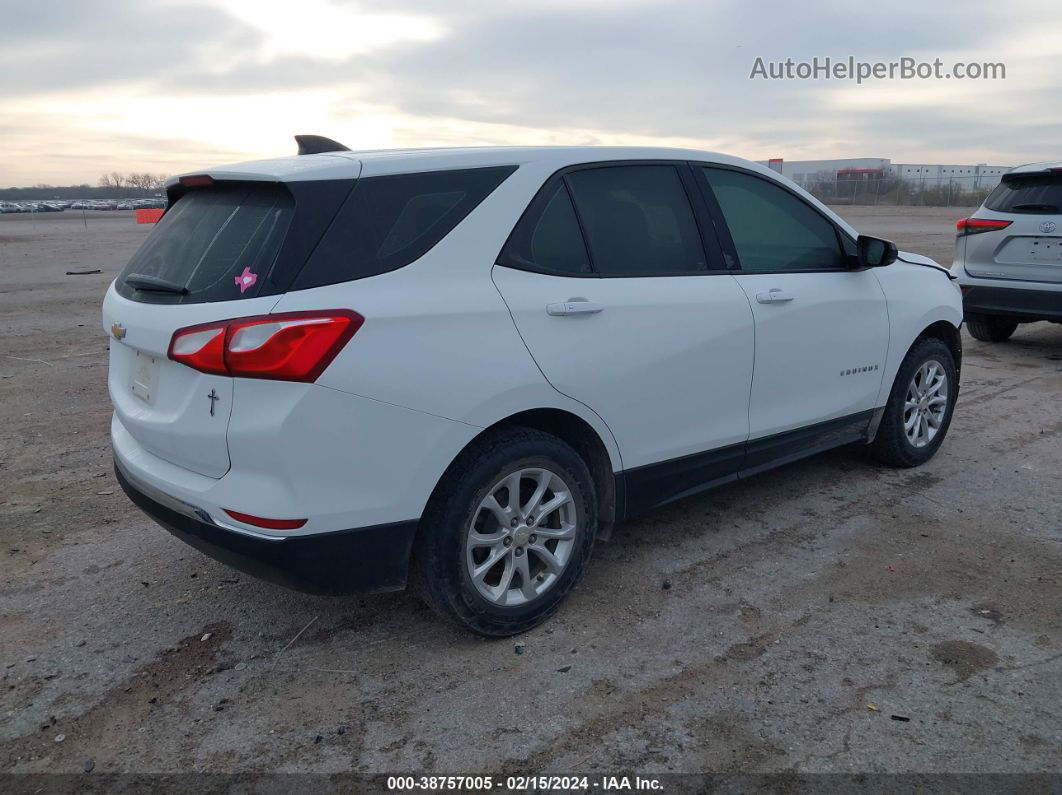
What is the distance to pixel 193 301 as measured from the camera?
116 inches

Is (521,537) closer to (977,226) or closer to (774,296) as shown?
(774,296)

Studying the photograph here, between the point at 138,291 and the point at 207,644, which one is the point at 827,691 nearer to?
the point at 207,644

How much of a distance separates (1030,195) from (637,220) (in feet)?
19.6

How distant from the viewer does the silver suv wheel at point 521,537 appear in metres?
3.23

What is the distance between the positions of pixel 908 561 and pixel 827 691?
1.28 m

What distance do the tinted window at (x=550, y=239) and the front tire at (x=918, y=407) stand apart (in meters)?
2.52

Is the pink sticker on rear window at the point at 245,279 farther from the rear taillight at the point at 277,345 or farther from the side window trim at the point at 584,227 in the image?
the side window trim at the point at 584,227

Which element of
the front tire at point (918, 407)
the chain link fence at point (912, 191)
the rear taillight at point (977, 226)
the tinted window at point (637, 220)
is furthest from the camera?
the chain link fence at point (912, 191)

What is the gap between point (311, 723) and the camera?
9.43 feet

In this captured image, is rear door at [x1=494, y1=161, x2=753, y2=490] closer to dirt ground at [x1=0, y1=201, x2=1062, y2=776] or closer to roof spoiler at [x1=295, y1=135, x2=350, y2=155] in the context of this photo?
dirt ground at [x1=0, y1=201, x2=1062, y2=776]

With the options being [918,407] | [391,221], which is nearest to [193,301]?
[391,221]

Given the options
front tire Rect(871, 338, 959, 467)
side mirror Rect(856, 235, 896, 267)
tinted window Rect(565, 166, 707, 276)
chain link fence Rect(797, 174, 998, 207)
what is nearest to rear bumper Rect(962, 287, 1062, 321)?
front tire Rect(871, 338, 959, 467)

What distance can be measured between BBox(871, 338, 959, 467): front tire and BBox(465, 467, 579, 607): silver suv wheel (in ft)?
8.32

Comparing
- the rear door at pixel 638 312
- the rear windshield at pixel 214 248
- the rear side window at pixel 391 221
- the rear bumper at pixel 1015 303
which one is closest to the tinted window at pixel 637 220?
the rear door at pixel 638 312
